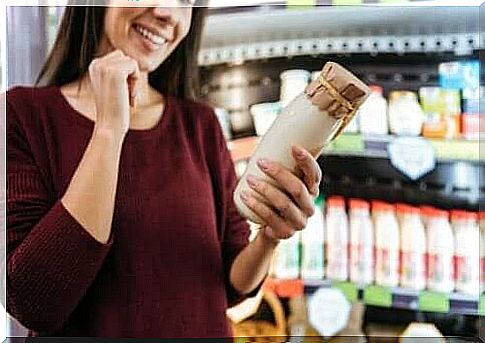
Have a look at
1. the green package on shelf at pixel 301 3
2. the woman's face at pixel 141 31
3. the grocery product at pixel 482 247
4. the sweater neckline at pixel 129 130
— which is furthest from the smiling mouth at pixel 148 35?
the grocery product at pixel 482 247

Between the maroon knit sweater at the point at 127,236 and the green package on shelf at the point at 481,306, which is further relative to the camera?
the green package on shelf at the point at 481,306

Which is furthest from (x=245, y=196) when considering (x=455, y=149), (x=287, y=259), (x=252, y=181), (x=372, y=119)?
(x=455, y=149)

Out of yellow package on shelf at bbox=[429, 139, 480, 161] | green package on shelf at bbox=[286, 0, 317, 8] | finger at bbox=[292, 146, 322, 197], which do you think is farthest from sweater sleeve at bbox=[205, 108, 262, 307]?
yellow package on shelf at bbox=[429, 139, 480, 161]

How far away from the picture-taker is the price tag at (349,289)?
1217 mm

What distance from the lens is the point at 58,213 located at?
1.09m

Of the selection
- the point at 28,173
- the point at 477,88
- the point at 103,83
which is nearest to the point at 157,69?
the point at 103,83

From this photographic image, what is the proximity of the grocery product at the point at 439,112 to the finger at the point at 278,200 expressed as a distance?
0.24m

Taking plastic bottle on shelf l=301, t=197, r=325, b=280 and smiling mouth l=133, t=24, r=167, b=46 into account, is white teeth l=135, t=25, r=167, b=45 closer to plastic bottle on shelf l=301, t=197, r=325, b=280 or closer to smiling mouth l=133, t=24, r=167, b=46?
smiling mouth l=133, t=24, r=167, b=46

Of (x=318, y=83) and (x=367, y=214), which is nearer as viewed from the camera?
(x=318, y=83)

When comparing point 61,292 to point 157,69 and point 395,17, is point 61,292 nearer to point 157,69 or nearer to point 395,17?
point 157,69

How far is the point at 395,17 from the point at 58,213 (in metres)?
0.58

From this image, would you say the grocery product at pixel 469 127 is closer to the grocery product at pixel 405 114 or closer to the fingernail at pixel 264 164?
the grocery product at pixel 405 114

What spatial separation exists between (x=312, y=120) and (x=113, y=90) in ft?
0.95

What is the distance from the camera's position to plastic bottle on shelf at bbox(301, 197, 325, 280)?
48.0 inches
